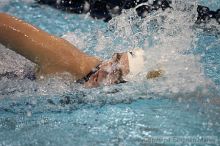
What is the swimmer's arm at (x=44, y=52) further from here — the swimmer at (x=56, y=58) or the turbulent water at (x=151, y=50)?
the turbulent water at (x=151, y=50)

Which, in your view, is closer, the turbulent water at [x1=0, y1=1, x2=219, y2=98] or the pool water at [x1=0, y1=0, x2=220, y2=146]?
the pool water at [x1=0, y1=0, x2=220, y2=146]

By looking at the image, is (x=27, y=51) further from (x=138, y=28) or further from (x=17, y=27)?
(x=138, y=28)

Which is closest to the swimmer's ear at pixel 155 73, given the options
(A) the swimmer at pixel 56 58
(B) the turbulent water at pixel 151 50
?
(B) the turbulent water at pixel 151 50

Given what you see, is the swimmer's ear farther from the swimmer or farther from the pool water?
the swimmer

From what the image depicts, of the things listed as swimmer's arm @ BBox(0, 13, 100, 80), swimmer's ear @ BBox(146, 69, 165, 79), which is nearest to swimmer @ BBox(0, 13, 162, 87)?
swimmer's arm @ BBox(0, 13, 100, 80)

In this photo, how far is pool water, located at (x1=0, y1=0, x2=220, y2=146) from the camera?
2465mm

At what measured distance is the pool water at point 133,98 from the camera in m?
2.46

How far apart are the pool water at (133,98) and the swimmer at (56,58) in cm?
8

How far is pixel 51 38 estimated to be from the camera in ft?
10.7

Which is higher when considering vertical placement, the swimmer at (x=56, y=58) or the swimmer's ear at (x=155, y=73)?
the swimmer at (x=56, y=58)

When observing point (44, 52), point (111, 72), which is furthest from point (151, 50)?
point (44, 52)

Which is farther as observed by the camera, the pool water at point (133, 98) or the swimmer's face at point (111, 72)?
the swimmer's face at point (111, 72)

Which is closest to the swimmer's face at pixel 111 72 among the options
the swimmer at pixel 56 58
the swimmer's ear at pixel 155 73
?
the swimmer at pixel 56 58

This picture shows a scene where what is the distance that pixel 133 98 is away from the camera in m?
2.95
